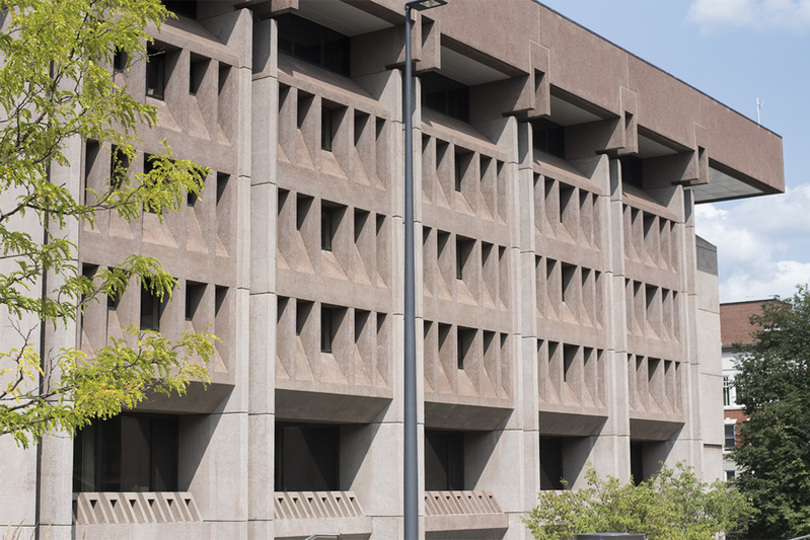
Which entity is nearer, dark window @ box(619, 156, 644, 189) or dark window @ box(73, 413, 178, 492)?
dark window @ box(73, 413, 178, 492)

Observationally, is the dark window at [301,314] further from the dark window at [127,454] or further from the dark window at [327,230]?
the dark window at [127,454]

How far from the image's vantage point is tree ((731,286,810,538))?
5478 centimetres

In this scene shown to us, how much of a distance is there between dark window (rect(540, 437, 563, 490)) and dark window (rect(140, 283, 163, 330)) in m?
20.5

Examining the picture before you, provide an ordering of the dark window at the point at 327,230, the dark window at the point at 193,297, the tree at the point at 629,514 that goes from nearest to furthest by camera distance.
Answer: the dark window at the point at 193,297 < the tree at the point at 629,514 < the dark window at the point at 327,230

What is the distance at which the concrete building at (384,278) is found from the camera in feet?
102

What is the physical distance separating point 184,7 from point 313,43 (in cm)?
525

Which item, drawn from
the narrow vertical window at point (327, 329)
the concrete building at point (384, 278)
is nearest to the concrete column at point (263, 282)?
the concrete building at point (384, 278)

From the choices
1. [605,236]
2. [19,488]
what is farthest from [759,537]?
[19,488]

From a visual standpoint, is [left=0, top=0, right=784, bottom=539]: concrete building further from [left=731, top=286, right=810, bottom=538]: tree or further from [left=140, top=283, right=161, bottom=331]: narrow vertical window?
[left=731, top=286, right=810, bottom=538]: tree

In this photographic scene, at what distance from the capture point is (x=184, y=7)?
34062mm

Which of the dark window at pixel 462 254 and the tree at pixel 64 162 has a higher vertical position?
the dark window at pixel 462 254

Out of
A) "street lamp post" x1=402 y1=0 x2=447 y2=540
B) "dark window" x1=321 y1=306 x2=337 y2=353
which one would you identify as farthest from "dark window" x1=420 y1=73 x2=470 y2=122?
"street lamp post" x1=402 y1=0 x2=447 y2=540

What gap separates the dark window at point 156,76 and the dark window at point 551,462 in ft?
72.1

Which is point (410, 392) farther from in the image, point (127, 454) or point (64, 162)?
point (127, 454)
